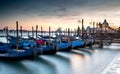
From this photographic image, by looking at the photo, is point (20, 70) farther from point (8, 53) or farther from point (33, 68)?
point (8, 53)

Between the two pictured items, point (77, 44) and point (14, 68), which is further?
point (77, 44)

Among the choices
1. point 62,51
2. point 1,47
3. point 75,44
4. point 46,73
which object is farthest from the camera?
point 75,44

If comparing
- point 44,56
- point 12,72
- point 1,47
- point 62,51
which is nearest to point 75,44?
point 62,51

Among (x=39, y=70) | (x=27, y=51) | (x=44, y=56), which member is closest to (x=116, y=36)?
(x=44, y=56)

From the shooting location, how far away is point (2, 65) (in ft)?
31.0

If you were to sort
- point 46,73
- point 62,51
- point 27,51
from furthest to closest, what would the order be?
1. point 62,51
2. point 27,51
3. point 46,73

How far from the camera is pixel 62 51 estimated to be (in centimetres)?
1438

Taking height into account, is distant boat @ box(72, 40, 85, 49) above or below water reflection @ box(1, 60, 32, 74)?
above

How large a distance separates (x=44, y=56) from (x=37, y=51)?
0.51 meters

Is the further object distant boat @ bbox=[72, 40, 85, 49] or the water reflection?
distant boat @ bbox=[72, 40, 85, 49]

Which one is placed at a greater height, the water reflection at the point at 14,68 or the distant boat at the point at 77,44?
the distant boat at the point at 77,44

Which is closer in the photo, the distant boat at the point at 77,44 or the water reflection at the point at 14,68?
the water reflection at the point at 14,68

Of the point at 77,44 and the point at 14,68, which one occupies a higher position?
the point at 77,44

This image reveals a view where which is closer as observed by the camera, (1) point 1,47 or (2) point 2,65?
(2) point 2,65
